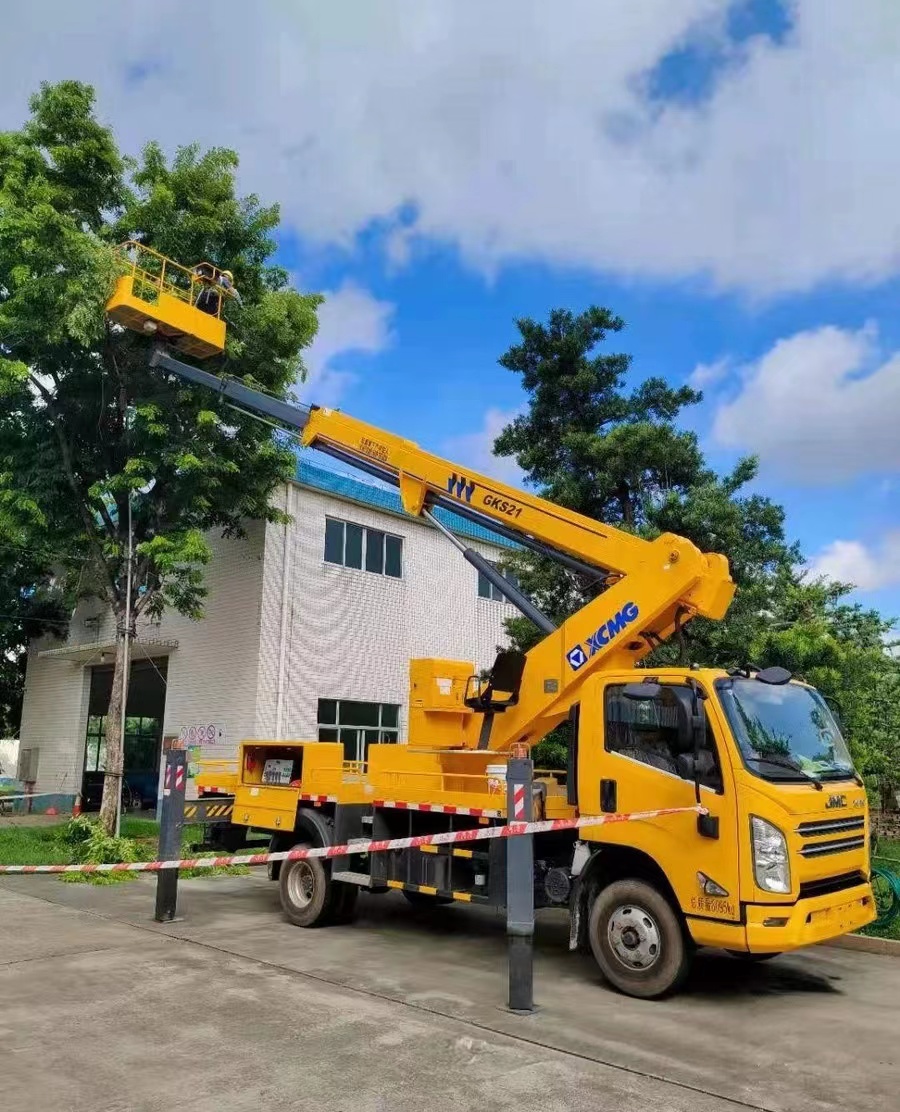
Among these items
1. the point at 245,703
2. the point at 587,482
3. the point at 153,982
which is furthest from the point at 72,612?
the point at 153,982

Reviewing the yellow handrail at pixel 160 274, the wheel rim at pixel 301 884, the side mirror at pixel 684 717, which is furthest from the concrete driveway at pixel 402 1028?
the yellow handrail at pixel 160 274

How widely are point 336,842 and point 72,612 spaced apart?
53.7ft

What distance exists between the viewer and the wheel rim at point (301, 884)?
31.1 feet

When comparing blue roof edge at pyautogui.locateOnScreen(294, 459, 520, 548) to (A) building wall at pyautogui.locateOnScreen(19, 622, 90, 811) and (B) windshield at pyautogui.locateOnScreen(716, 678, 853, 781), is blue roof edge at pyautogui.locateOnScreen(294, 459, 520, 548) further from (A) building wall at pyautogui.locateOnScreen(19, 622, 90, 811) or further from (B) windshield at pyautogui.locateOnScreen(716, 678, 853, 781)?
(B) windshield at pyautogui.locateOnScreen(716, 678, 853, 781)

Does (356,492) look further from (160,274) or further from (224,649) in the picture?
(160,274)

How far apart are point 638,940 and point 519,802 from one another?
1.39 metres

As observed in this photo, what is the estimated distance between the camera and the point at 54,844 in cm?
1520

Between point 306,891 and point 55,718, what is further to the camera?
point 55,718

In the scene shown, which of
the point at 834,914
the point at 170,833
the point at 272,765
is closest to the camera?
the point at 834,914

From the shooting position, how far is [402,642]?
67.7 feet

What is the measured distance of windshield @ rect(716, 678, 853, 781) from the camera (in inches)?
258

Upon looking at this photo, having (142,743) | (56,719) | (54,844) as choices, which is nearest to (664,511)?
(54,844)

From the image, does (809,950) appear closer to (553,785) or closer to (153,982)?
(553,785)

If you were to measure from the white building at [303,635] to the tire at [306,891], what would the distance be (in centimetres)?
790
